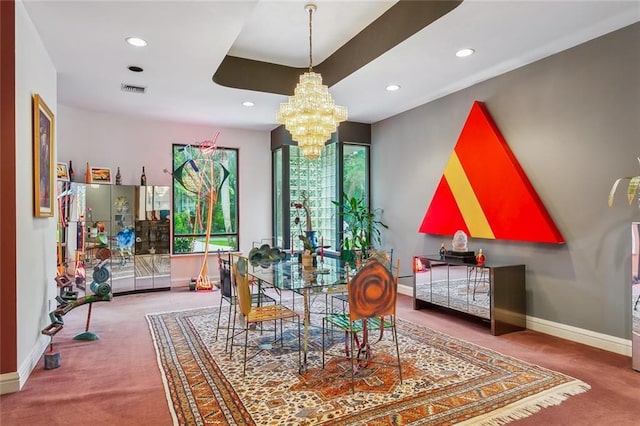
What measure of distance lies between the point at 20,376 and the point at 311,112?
10.3ft

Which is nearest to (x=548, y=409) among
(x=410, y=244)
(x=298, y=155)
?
(x=410, y=244)

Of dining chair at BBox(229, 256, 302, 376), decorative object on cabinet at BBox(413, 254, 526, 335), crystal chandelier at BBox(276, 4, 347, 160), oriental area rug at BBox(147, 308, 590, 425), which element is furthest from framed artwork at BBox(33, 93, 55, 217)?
decorative object on cabinet at BBox(413, 254, 526, 335)

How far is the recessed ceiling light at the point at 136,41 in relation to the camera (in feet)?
11.2

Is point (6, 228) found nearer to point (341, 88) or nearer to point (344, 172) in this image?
point (341, 88)

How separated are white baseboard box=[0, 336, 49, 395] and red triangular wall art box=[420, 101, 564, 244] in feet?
15.2

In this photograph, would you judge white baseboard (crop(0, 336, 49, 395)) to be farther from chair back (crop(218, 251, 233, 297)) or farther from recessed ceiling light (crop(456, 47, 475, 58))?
recessed ceiling light (crop(456, 47, 475, 58))

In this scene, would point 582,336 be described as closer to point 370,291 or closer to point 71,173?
point 370,291

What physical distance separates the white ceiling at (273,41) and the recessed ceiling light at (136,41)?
2.5 inches

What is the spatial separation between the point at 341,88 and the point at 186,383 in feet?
12.0

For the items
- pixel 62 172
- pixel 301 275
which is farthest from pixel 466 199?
pixel 62 172

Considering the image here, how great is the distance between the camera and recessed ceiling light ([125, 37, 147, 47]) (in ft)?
11.2

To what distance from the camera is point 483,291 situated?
403 centimetres

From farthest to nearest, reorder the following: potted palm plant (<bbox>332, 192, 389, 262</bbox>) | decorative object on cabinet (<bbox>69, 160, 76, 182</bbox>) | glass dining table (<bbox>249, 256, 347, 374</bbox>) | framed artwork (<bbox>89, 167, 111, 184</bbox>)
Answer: potted palm plant (<bbox>332, 192, 389, 262</bbox>) → framed artwork (<bbox>89, 167, 111, 184</bbox>) → decorative object on cabinet (<bbox>69, 160, 76, 182</bbox>) → glass dining table (<bbox>249, 256, 347, 374</bbox>)

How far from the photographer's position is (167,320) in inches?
175
